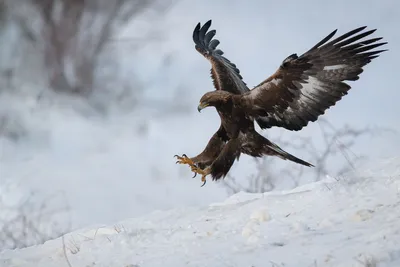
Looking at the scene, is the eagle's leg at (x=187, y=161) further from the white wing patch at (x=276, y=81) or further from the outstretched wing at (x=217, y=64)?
the white wing patch at (x=276, y=81)

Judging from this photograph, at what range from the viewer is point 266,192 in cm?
307

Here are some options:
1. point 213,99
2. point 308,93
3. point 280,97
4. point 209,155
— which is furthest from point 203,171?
point 308,93

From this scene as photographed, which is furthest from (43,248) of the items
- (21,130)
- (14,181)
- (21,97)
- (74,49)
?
(74,49)

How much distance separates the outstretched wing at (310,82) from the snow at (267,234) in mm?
347

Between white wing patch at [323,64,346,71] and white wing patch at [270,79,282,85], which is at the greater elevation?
white wing patch at [270,79,282,85]

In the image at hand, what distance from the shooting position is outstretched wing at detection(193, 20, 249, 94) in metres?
2.86

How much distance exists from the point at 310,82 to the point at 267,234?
0.69 meters

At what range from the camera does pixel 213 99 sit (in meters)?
2.68

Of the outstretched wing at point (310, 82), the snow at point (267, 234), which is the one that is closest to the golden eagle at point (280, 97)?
the outstretched wing at point (310, 82)

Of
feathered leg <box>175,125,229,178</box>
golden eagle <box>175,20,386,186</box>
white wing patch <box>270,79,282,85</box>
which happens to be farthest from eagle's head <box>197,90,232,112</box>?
white wing patch <box>270,79,282,85</box>

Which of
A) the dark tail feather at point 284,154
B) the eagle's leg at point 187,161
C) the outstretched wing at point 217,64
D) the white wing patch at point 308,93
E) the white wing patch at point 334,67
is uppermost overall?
the outstretched wing at point 217,64

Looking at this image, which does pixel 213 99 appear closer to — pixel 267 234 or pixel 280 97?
pixel 280 97

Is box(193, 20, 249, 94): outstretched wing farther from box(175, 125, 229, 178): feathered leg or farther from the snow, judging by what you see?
the snow

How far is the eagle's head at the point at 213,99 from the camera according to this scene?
2.68 meters
